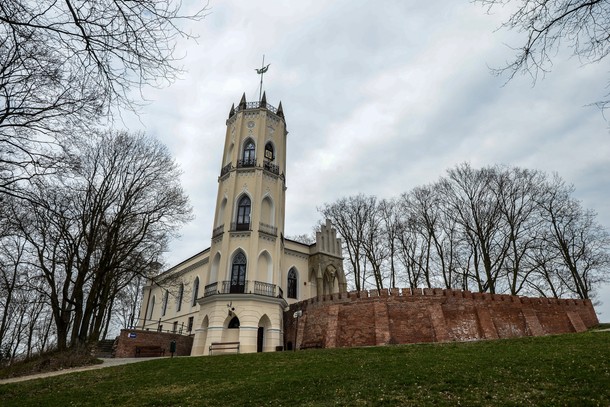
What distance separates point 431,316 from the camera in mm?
19031

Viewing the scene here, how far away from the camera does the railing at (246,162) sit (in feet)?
87.9

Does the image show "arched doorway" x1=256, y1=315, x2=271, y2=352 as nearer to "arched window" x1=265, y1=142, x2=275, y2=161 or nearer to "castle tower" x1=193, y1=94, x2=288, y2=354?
"castle tower" x1=193, y1=94, x2=288, y2=354

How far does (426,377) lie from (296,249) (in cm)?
2033

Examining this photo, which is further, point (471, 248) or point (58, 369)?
point (471, 248)

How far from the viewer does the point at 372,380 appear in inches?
364

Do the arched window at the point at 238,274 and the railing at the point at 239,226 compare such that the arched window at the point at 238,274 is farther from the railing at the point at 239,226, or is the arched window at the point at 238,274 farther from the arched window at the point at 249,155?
the arched window at the point at 249,155

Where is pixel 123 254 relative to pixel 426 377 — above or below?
above

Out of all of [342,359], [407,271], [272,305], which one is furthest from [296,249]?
[342,359]

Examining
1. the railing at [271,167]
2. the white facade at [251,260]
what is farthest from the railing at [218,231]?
the railing at [271,167]

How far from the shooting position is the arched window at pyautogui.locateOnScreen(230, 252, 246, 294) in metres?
23.4

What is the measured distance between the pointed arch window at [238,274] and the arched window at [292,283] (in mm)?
4998

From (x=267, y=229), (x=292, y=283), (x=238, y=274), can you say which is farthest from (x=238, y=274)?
(x=292, y=283)

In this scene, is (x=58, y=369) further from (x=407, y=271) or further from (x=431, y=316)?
(x=407, y=271)

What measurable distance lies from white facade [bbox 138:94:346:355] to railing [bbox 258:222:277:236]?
0.29 ft
